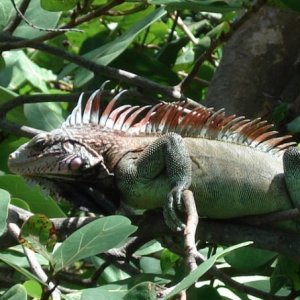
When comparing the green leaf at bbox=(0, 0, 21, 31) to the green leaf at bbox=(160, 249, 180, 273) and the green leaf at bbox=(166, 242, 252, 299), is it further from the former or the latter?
the green leaf at bbox=(166, 242, 252, 299)

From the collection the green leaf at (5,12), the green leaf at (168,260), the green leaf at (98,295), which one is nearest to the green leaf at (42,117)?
the green leaf at (5,12)

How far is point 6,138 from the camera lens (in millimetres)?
3830

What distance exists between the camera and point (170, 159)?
2.98 m

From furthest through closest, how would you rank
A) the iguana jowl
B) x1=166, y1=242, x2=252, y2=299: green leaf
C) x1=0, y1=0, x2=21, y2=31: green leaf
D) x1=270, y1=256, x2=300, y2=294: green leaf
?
x1=0, y1=0, x2=21, y2=31: green leaf → the iguana jowl → x1=270, y1=256, x2=300, y2=294: green leaf → x1=166, y1=242, x2=252, y2=299: green leaf

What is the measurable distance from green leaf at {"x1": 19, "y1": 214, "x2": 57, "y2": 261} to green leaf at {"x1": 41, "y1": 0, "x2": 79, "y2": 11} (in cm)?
119

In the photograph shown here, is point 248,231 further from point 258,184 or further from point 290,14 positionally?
point 290,14

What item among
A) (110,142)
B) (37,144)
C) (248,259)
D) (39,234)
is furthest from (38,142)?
(39,234)

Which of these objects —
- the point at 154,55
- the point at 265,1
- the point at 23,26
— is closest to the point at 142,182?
the point at 265,1

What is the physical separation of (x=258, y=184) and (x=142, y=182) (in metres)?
0.39

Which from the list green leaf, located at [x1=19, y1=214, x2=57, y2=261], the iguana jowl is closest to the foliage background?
green leaf, located at [x1=19, y1=214, x2=57, y2=261]

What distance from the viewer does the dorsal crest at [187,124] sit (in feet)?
10.3

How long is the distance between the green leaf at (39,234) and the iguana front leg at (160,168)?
23.7 inches

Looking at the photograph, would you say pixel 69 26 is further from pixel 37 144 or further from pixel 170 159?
pixel 170 159

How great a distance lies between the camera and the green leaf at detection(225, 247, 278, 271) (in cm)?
298
